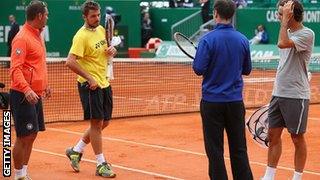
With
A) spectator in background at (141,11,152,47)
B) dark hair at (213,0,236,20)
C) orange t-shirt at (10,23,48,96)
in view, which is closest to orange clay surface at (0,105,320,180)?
orange t-shirt at (10,23,48,96)

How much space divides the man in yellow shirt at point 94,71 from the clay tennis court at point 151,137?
1.53ft

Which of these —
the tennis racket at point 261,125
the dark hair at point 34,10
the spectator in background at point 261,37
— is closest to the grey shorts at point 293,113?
the tennis racket at point 261,125

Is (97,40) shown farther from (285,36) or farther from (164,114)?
(164,114)

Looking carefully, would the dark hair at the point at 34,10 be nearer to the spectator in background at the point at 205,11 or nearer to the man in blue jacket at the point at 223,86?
the man in blue jacket at the point at 223,86

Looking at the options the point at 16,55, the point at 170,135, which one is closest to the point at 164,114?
the point at 170,135

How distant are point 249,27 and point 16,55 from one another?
75.1 ft

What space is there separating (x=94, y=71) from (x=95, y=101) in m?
0.35

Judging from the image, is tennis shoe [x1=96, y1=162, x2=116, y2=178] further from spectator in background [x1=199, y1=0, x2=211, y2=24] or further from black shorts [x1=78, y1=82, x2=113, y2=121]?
spectator in background [x1=199, y1=0, x2=211, y2=24]

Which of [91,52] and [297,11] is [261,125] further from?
[91,52]

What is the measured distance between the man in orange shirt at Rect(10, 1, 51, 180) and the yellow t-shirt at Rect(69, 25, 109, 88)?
780 millimetres

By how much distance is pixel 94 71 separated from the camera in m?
9.01

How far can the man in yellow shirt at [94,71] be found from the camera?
889 centimetres

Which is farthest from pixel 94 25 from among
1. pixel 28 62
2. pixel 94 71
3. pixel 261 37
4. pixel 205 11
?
pixel 205 11

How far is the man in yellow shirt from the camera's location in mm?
8891
